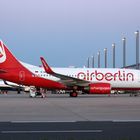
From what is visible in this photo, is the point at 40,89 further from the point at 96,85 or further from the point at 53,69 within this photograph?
the point at 96,85

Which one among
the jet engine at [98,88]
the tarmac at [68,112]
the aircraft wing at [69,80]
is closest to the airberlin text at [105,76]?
the aircraft wing at [69,80]

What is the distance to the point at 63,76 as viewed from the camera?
48.1m

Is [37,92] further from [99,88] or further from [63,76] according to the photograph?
[99,88]

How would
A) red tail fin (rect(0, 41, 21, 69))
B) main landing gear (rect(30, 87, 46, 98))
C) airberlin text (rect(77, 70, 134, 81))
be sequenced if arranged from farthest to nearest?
red tail fin (rect(0, 41, 21, 69)), airberlin text (rect(77, 70, 134, 81)), main landing gear (rect(30, 87, 46, 98))

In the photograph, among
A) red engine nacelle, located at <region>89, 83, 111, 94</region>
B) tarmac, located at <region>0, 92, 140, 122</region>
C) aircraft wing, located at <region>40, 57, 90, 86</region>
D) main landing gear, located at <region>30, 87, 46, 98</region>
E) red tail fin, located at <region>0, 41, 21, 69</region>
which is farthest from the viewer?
red tail fin, located at <region>0, 41, 21, 69</region>

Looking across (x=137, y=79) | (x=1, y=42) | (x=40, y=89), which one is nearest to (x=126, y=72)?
(x=137, y=79)

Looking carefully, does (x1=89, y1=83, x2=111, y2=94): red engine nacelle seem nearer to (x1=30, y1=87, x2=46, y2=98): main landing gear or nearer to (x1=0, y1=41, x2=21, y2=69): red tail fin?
(x1=30, y1=87, x2=46, y2=98): main landing gear

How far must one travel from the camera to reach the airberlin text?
1916 inches

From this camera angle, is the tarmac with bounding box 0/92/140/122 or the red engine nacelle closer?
the tarmac with bounding box 0/92/140/122

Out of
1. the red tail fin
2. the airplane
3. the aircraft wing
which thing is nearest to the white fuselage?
the airplane

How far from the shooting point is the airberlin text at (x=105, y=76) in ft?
160

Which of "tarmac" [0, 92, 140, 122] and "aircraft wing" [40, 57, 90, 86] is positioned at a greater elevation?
"aircraft wing" [40, 57, 90, 86]

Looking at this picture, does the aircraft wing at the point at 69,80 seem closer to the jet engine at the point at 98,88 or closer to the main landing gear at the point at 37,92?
the jet engine at the point at 98,88
